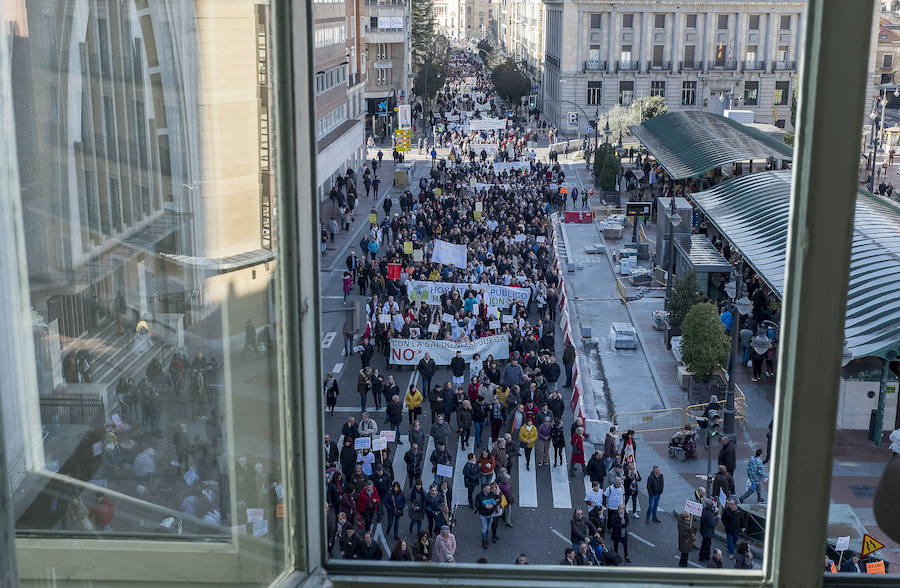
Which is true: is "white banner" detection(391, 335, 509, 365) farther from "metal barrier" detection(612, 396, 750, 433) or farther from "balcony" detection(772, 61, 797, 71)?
"balcony" detection(772, 61, 797, 71)

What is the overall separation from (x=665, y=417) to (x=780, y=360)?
19.6m

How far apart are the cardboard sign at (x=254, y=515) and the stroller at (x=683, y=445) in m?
17.4

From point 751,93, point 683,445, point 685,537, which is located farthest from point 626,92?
point 685,537

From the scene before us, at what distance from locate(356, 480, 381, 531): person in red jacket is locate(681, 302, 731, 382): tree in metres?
9.35

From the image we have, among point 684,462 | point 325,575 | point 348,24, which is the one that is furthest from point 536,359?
point 348,24

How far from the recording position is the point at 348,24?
64.3 meters

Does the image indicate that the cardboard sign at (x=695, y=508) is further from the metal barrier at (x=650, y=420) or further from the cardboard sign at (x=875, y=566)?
the metal barrier at (x=650, y=420)

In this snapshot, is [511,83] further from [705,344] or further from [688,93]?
[705,344]

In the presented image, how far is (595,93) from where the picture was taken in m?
86.2

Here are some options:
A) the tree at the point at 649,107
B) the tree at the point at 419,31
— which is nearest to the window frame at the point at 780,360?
the tree at the point at 649,107

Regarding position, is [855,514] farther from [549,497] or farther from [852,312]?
[852,312]

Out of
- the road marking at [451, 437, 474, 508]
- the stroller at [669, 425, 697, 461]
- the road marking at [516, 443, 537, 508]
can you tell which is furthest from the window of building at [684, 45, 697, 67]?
the road marking at [516, 443, 537, 508]

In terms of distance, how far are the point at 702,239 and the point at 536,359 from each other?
469 inches

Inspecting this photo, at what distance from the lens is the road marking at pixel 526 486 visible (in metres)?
17.3
